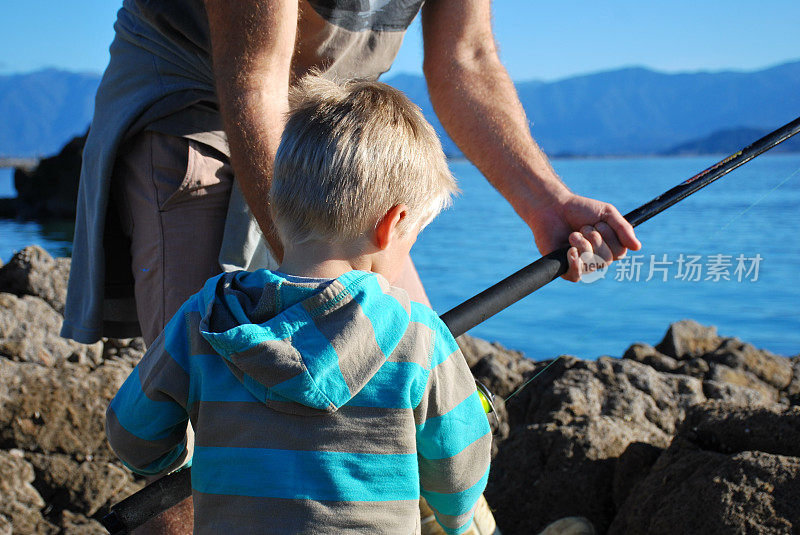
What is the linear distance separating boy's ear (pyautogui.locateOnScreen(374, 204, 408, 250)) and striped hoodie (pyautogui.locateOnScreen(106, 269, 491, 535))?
9 cm

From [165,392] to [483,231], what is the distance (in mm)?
19757

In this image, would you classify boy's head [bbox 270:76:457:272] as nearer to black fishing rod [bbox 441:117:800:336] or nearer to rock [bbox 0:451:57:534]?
black fishing rod [bbox 441:117:800:336]

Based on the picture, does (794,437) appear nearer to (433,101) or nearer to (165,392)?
(433,101)

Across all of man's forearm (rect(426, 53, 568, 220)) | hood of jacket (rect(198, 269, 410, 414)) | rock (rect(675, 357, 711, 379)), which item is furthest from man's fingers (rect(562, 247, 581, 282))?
rock (rect(675, 357, 711, 379))

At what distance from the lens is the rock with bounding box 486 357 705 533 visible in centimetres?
286

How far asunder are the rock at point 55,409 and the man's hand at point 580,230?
1932mm

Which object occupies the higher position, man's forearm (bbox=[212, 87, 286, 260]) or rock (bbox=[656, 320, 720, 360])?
man's forearm (bbox=[212, 87, 286, 260])

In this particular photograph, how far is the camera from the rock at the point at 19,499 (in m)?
2.83

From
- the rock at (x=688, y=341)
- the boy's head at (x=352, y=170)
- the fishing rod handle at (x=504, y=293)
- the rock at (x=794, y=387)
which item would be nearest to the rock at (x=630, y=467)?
the fishing rod handle at (x=504, y=293)

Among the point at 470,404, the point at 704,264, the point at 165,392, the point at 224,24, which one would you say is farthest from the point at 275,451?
the point at 704,264

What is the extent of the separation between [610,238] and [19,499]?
2.22 metres

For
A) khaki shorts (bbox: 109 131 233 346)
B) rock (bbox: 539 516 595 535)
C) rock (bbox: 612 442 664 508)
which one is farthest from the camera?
rock (bbox: 612 442 664 508)

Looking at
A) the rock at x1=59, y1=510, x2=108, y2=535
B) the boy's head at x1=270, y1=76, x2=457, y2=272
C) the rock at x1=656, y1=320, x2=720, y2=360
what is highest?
the boy's head at x1=270, y1=76, x2=457, y2=272

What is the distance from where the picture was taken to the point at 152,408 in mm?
1451
